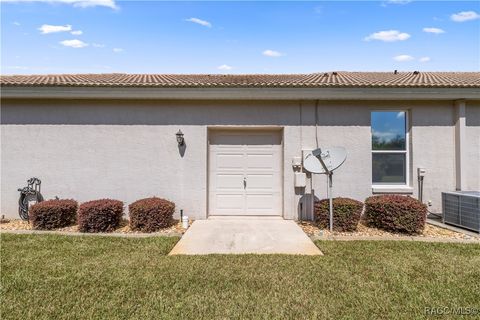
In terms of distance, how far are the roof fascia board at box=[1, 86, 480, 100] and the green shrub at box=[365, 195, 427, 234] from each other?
9.72ft

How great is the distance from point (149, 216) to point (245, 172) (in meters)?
3.06

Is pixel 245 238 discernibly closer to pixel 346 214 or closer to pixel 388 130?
pixel 346 214

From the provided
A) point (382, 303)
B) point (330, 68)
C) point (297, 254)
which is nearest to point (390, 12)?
point (330, 68)

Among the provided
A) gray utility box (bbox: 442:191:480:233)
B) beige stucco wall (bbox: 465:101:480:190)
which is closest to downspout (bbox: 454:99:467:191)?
beige stucco wall (bbox: 465:101:480:190)

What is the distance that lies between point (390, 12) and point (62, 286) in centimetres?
1259

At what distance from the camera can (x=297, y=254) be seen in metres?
5.09

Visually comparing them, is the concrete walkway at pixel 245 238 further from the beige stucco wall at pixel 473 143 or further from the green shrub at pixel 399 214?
the beige stucco wall at pixel 473 143

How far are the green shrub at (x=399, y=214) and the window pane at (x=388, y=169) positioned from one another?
1.32 m

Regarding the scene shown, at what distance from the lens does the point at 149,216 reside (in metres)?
6.72

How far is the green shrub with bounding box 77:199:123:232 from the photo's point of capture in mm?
6641

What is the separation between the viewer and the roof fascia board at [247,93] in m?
7.46

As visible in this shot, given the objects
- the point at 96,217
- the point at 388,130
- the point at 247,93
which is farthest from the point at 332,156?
the point at 96,217

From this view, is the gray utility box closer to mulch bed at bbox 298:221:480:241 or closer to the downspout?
mulch bed at bbox 298:221:480:241

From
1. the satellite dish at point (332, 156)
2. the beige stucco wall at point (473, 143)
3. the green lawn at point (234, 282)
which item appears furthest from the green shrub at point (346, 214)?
the beige stucco wall at point (473, 143)
